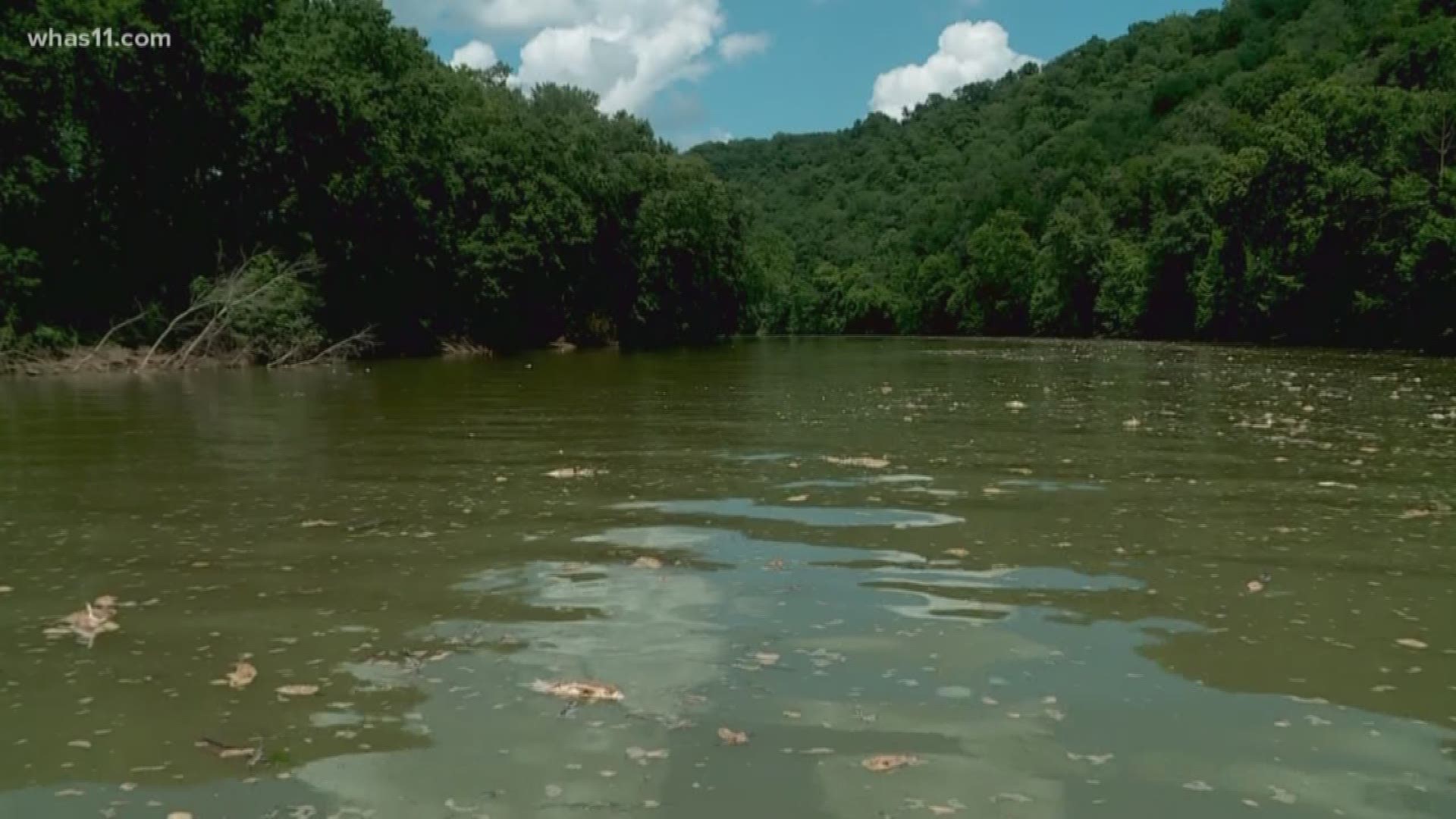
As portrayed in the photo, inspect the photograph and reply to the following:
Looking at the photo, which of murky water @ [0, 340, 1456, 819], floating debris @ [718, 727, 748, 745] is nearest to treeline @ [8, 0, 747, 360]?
murky water @ [0, 340, 1456, 819]

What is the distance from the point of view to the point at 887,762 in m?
5.04

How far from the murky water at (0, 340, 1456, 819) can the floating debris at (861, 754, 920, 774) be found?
4.1 inches

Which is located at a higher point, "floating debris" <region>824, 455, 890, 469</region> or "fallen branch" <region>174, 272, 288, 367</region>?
"fallen branch" <region>174, 272, 288, 367</region>

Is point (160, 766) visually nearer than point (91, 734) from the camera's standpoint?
Yes

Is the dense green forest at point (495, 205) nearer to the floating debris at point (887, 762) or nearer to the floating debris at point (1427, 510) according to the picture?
the floating debris at point (1427, 510)

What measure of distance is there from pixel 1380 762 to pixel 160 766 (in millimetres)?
5224

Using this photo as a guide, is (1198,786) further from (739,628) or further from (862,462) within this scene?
(862,462)

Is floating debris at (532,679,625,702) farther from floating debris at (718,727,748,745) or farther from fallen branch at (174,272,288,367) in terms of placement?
fallen branch at (174,272,288,367)

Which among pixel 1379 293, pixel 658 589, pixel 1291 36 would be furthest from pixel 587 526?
pixel 1291 36

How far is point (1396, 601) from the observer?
777 cm

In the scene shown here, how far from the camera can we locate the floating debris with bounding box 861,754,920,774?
4.98m

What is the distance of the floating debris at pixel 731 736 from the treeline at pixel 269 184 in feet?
126

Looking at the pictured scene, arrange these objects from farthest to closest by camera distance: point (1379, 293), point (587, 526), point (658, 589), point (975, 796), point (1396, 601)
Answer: point (1379, 293)
point (587, 526)
point (658, 589)
point (1396, 601)
point (975, 796)

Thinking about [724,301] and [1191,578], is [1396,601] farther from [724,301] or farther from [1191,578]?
[724,301]
